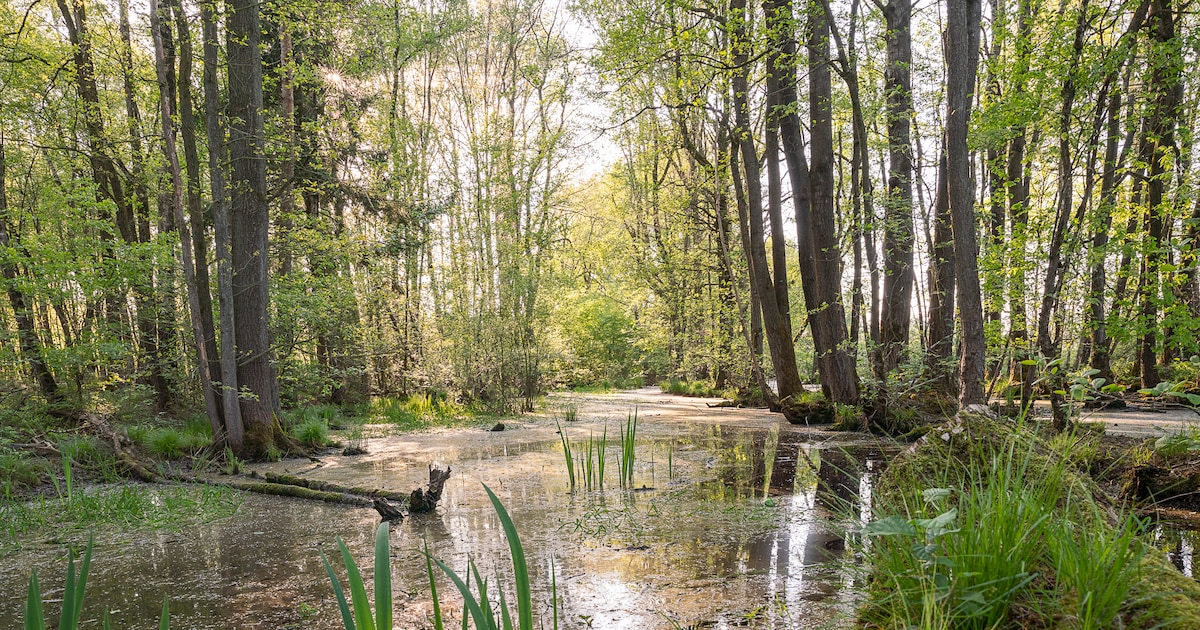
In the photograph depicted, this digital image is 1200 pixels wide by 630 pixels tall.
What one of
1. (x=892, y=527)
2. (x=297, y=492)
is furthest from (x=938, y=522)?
(x=297, y=492)

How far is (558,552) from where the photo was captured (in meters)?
3.57

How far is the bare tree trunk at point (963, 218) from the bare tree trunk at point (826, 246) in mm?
3436

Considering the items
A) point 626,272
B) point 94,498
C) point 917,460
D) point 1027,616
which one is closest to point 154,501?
point 94,498

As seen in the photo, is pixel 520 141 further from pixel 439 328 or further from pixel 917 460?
pixel 917 460

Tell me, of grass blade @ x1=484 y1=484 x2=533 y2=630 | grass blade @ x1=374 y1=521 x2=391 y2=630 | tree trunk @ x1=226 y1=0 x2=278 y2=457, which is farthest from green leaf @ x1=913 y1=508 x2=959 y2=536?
tree trunk @ x1=226 y1=0 x2=278 y2=457

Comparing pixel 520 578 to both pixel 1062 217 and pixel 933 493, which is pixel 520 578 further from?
pixel 1062 217

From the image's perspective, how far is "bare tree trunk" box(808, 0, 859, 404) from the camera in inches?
357

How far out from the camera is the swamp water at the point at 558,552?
8.99 ft

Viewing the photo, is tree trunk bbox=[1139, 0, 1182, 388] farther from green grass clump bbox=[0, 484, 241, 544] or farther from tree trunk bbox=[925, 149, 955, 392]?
green grass clump bbox=[0, 484, 241, 544]

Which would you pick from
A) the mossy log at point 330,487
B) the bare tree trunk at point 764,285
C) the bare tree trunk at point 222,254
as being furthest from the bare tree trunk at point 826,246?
the bare tree trunk at point 222,254

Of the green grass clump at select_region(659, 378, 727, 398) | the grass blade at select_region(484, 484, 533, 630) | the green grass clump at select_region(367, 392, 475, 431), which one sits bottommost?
the green grass clump at select_region(659, 378, 727, 398)

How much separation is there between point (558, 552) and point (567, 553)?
0.17 ft

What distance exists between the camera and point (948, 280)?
8805 mm

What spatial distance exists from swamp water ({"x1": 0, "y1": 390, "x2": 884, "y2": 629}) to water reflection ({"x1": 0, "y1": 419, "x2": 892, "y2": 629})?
1 centimetres
